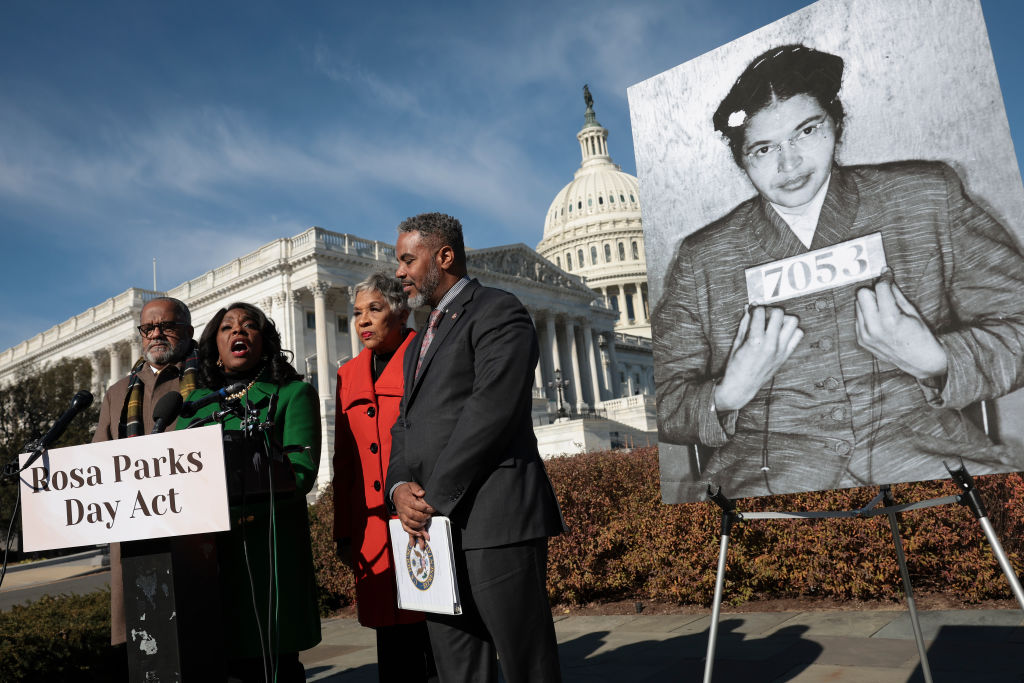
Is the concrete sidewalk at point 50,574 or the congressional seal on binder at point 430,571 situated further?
the concrete sidewalk at point 50,574

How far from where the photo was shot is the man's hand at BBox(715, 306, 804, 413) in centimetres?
350

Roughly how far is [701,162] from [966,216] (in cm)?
123

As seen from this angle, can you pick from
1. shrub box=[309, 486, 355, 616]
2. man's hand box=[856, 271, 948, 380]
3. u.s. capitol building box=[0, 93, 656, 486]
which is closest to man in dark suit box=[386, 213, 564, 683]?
man's hand box=[856, 271, 948, 380]

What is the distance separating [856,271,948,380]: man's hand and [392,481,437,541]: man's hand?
6.50ft

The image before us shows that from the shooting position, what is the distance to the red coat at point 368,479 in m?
3.65

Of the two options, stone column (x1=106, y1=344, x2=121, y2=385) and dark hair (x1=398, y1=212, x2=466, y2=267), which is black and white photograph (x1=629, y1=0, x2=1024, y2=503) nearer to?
dark hair (x1=398, y1=212, x2=466, y2=267)

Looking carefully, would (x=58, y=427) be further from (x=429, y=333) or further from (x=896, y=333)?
(x=896, y=333)

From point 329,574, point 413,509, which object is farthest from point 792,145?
point 329,574

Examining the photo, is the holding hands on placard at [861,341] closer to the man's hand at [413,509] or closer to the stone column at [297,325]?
the man's hand at [413,509]

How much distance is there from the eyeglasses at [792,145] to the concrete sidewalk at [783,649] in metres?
2.91

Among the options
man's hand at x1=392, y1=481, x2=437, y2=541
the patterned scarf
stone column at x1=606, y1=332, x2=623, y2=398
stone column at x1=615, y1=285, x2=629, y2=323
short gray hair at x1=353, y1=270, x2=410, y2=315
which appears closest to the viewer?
man's hand at x1=392, y1=481, x2=437, y2=541

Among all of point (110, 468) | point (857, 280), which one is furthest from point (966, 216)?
point (110, 468)

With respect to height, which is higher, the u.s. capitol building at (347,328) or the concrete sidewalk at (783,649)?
the u.s. capitol building at (347,328)

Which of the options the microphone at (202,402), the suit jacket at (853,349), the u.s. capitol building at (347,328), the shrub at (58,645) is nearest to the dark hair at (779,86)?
the suit jacket at (853,349)
